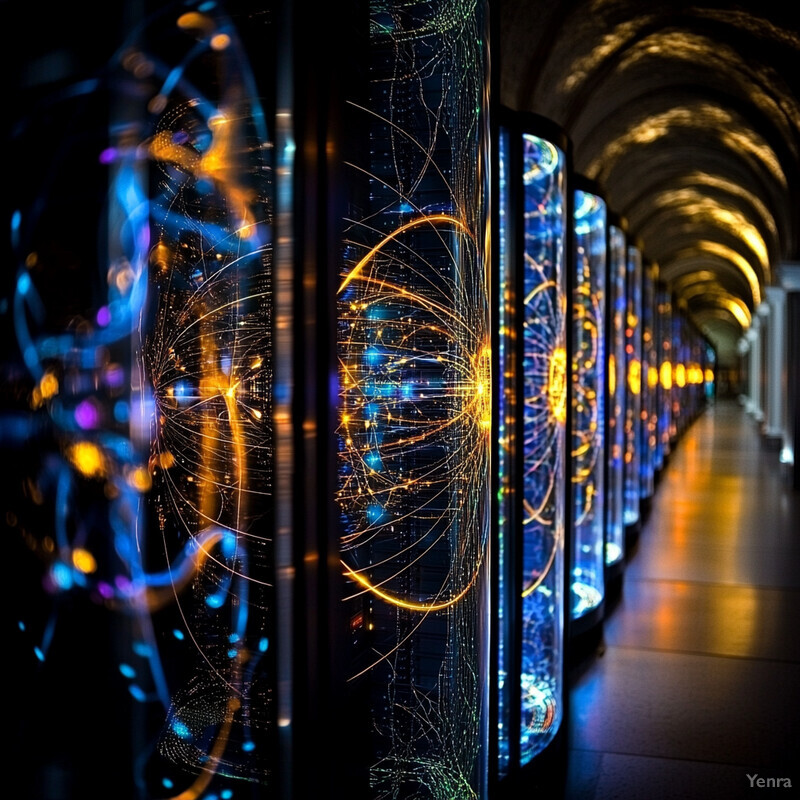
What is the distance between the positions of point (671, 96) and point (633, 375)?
5392 millimetres

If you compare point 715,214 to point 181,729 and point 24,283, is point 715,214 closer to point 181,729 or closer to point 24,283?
point 24,283

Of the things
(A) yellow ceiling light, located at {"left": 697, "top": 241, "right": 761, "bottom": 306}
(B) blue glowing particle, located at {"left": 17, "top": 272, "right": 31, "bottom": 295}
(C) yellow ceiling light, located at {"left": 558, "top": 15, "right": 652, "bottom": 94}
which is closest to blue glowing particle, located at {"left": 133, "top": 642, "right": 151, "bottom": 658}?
(B) blue glowing particle, located at {"left": 17, "top": 272, "right": 31, "bottom": 295}

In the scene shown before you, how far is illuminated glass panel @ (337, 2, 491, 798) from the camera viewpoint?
1.65 m

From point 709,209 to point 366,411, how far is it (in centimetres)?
2034

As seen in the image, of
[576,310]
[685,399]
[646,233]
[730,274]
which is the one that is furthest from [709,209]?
[576,310]

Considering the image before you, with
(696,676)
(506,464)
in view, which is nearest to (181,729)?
(506,464)

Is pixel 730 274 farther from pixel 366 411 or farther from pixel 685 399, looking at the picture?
pixel 366 411

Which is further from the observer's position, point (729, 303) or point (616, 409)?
point (729, 303)

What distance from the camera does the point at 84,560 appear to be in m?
1.80

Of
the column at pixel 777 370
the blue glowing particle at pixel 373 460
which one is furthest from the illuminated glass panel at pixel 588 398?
the column at pixel 777 370

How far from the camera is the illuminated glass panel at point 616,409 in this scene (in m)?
6.24

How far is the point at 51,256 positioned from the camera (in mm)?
1784

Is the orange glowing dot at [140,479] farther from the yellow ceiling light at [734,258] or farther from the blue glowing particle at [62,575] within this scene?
the yellow ceiling light at [734,258]

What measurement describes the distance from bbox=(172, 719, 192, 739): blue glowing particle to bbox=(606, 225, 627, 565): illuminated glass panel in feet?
15.7
